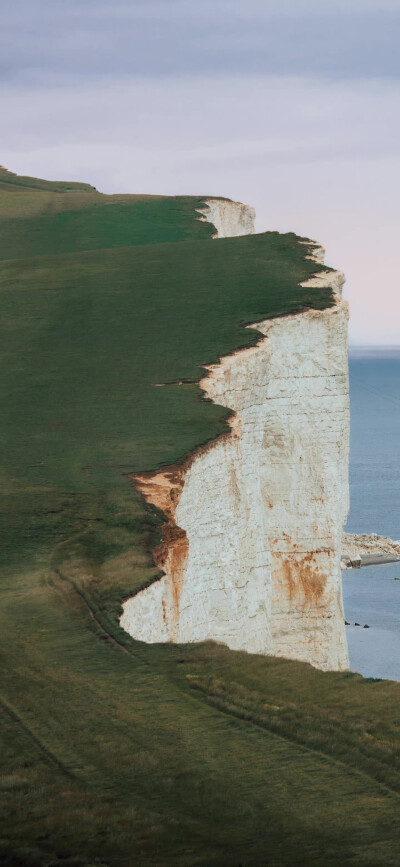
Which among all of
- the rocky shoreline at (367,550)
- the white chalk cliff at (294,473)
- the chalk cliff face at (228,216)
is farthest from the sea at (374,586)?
the chalk cliff face at (228,216)

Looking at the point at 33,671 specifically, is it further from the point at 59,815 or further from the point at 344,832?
the point at 344,832

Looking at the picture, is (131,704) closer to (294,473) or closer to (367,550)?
(294,473)

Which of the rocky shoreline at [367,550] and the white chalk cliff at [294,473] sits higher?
the white chalk cliff at [294,473]

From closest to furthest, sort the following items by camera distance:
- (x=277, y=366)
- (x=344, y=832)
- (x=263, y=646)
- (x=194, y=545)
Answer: (x=344, y=832), (x=194, y=545), (x=263, y=646), (x=277, y=366)

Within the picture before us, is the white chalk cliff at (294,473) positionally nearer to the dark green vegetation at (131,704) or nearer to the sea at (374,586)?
the dark green vegetation at (131,704)

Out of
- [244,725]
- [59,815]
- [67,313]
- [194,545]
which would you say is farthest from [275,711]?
[67,313]

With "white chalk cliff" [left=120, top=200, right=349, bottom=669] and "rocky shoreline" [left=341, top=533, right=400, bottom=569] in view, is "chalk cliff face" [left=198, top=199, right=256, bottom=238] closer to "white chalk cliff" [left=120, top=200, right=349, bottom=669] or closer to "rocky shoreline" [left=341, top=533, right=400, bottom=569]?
"rocky shoreline" [left=341, top=533, right=400, bottom=569]

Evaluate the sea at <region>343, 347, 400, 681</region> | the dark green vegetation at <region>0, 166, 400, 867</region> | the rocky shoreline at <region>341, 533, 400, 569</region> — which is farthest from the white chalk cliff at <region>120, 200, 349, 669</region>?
the rocky shoreline at <region>341, 533, 400, 569</region>

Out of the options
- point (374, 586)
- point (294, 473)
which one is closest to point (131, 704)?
point (294, 473)
